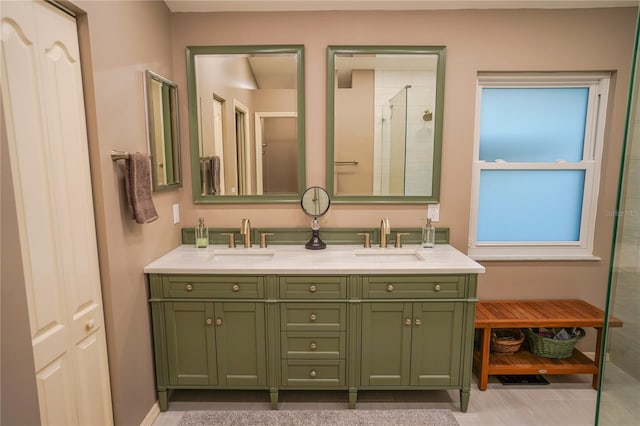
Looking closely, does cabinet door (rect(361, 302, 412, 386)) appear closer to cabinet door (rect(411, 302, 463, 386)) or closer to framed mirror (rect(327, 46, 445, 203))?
cabinet door (rect(411, 302, 463, 386))

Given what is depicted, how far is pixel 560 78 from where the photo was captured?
2.37m

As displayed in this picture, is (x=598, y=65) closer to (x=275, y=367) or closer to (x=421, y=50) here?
(x=421, y=50)

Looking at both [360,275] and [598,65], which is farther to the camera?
[598,65]

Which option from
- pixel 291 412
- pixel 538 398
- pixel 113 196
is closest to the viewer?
pixel 113 196

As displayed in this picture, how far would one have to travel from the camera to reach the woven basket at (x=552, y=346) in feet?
7.38

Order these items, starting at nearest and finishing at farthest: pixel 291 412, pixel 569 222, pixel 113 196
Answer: pixel 113 196, pixel 291 412, pixel 569 222

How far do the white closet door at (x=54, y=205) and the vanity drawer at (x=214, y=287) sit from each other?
1.38 ft

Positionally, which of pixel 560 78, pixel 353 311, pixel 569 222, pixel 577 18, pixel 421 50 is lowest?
pixel 353 311

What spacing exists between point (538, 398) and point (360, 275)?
1476mm

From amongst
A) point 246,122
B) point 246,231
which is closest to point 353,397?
point 246,231

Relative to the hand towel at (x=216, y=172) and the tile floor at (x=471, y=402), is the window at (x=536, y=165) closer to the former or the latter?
the tile floor at (x=471, y=402)

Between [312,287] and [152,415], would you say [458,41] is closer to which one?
[312,287]

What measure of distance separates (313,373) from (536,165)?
2101 mm

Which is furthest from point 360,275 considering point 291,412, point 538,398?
point 538,398
